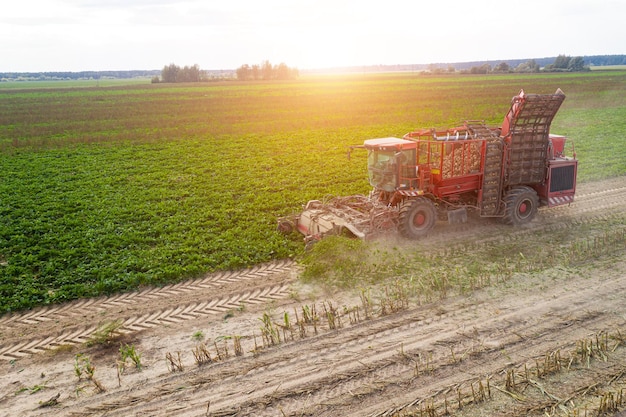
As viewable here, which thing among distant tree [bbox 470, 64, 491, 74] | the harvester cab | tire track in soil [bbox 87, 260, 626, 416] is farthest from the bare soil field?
distant tree [bbox 470, 64, 491, 74]

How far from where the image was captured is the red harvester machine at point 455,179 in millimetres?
14875

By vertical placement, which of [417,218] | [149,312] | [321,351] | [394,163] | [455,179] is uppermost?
[394,163]

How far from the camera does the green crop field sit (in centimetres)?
1399

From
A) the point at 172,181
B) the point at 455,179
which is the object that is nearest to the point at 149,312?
the point at 455,179

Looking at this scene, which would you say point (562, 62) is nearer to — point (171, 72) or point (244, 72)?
point (244, 72)

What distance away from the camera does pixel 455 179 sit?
15.3m

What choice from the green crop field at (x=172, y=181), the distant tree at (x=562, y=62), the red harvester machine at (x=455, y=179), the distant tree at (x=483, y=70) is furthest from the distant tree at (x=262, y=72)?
the red harvester machine at (x=455, y=179)

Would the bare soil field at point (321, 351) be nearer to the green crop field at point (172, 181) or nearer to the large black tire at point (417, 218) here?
the green crop field at point (172, 181)

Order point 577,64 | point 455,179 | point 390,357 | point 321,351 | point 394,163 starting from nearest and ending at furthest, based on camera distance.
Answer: point 390,357, point 321,351, point 394,163, point 455,179, point 577,64

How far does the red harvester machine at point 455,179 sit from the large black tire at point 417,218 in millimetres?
29

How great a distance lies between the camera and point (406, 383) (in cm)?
838

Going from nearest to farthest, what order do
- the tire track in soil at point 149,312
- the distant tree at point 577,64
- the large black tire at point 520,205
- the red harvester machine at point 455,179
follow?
the tire track in soil at point 149,312, the red harvester machine at point 455,179, the large black tire at point 520,205, the distant tree at point 577,64

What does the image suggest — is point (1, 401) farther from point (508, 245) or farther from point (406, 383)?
point (508, 245)

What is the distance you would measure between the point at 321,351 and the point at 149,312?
4.44 metres
